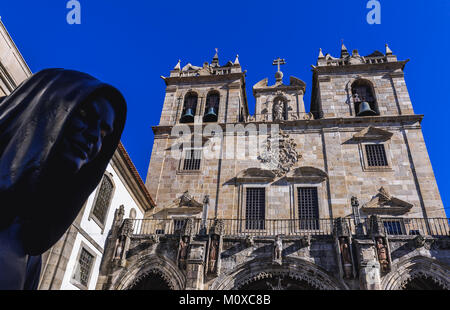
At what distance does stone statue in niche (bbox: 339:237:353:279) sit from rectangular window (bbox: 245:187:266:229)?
480 cm

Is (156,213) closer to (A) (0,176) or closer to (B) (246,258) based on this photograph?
(B) (246,258)

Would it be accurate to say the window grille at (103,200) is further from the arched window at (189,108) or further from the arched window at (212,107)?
the arched window at (212,107)

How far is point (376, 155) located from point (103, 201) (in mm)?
15427

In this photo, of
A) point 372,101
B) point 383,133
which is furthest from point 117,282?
point 372,101

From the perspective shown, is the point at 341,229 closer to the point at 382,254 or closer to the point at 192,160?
the point at 382,254

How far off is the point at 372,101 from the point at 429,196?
303 inches

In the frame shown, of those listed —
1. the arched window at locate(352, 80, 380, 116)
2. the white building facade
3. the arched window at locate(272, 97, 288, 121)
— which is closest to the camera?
the white building facade

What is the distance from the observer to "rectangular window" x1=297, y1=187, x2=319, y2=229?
16625 mm

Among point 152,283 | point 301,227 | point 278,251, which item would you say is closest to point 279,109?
point 301,227

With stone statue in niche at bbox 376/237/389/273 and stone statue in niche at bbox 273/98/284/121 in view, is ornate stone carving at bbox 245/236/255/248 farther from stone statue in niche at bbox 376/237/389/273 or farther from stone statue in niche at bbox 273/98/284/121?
stone statue in niche at bbox 273/98/284/121

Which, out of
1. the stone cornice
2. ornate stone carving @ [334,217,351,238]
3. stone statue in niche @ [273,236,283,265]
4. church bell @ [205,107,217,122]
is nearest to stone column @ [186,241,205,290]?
stone statue in niche @ [273,236,283,265]

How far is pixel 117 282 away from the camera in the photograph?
534 inches

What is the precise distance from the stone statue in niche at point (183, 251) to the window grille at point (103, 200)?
151 inches

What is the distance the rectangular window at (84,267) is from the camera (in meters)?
12.5
